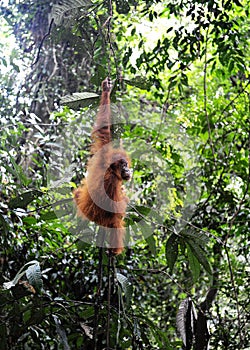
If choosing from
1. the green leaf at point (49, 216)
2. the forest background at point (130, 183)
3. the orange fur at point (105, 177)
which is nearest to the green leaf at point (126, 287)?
the forest background at point (130, 183)

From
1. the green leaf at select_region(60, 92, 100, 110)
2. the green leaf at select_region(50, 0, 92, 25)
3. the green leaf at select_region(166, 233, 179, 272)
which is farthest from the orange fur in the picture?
the green leaf at select_region(50, 0, 92, 25)

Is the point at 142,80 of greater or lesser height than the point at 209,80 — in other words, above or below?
A: below

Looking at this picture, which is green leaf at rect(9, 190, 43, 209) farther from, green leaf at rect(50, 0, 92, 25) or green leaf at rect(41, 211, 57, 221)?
green leaf at rect(50, 0, 92, 25)

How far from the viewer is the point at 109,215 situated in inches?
41.9

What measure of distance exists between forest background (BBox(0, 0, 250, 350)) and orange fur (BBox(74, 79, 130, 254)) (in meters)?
0.04

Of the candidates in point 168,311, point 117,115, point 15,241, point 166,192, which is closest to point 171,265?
point 117,115

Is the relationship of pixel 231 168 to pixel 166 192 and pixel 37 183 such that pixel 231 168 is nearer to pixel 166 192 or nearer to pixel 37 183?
pixel 166 192

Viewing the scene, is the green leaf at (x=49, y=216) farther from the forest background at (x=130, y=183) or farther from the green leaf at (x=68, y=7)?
the green leaf at (x=68, y=7)

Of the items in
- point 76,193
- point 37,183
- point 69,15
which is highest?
point 69,15

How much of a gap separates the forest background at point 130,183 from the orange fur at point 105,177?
0.04 m

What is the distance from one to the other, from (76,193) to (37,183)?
691mm

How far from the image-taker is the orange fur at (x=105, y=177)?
102 centimetres

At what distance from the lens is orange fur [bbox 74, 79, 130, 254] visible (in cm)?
102

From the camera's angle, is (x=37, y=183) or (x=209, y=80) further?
(x=209, y=80)
